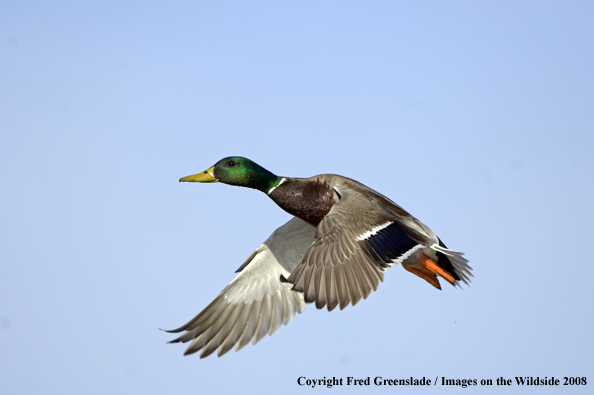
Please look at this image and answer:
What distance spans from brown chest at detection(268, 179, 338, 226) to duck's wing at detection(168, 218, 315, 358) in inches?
27.9

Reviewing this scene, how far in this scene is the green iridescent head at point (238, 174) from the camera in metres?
7.11

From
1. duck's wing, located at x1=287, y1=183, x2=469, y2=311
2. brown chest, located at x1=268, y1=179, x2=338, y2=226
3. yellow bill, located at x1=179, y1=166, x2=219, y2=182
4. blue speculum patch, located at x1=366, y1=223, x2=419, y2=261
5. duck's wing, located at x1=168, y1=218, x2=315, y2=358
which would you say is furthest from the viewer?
yellow bill, located at x1=179, y1=166, x2=219, y2=182

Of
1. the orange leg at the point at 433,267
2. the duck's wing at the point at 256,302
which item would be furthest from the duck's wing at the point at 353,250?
the duck's wing at the point at 256,302

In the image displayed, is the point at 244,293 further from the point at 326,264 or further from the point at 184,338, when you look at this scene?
the point at 326,264

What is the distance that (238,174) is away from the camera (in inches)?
282

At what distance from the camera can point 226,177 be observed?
715 cm

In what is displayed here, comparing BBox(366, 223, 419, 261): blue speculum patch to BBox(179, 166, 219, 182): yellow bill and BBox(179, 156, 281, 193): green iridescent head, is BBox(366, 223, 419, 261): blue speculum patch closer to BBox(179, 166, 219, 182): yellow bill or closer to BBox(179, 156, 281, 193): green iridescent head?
BBox(179, 156, 281, 193): green iridescent head

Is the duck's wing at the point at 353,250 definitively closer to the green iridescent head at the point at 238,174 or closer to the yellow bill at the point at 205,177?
the green iridescent head at the point at 238,174

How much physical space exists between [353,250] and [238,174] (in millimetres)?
2358

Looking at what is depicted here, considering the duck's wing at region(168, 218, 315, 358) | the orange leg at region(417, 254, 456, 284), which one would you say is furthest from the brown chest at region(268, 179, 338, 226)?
the orange leg at region(417, 254, 456, 284)

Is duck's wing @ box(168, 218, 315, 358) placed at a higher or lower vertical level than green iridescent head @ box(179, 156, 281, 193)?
lower

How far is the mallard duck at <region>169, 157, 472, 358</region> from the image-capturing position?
517 centimetres

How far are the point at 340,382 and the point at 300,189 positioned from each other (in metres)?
2.35

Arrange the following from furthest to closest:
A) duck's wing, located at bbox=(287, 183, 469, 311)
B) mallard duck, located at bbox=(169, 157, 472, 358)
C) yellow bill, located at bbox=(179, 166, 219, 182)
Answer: yellow bill, located at bbox=(179, 166, 219, 182) → mallard duck, located at bbox=(169, 157, 472, 358) → duck's wing, located at bbox=(287, 183, 469, 311)
